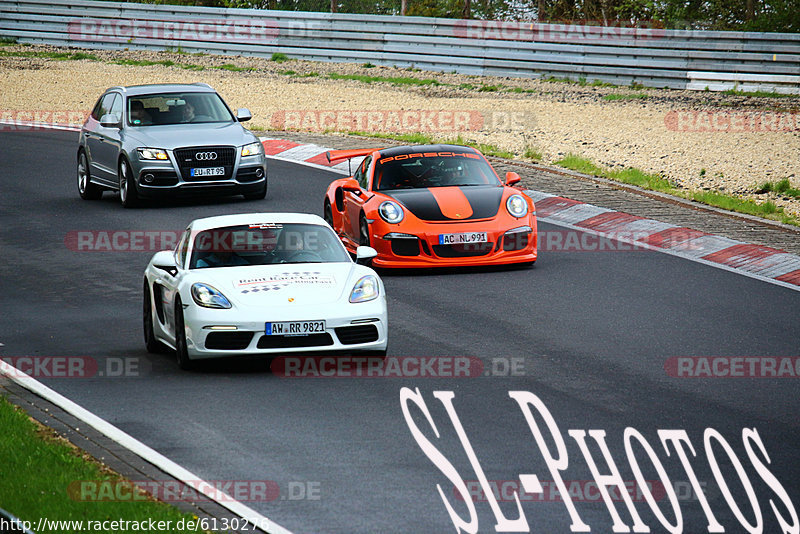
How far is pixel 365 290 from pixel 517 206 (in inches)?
185

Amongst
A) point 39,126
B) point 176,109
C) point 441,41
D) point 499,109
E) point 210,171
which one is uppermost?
point 441,41

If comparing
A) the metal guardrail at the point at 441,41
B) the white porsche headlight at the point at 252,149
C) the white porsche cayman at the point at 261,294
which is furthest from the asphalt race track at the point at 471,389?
the metal guardrail at the point at 441,41

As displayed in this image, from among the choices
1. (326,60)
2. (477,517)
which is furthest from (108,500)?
(326,60)

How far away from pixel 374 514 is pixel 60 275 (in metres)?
8.91

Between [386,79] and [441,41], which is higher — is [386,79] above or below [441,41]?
below

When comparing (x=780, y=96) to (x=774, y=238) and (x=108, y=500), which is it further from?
(x=108, y=500)

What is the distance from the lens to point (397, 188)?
1552 centimetres

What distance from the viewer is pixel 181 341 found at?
34.0 ft

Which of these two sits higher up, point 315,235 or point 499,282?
point 315,235

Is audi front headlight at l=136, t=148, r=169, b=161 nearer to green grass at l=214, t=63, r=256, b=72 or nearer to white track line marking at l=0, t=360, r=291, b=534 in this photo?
white track line marking at l=0, t=360, r=291, b=534

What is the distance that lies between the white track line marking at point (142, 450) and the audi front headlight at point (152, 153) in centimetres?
858

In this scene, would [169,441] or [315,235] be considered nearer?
[169,441]

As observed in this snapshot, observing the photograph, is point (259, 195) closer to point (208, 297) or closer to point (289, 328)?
point (208, 297)

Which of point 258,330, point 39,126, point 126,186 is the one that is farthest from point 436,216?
point 39,126
